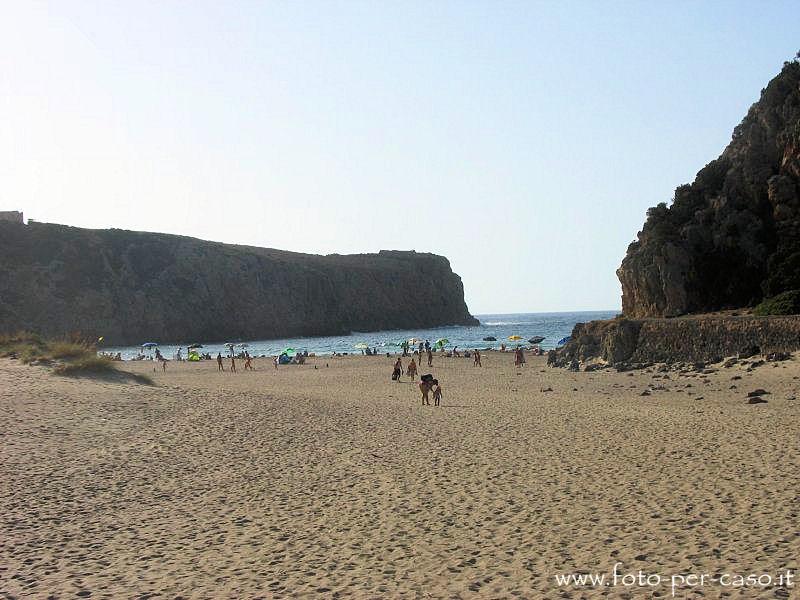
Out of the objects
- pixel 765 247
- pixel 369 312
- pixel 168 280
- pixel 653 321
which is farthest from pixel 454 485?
pixel 369 312

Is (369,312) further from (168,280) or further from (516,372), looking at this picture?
(516,372)

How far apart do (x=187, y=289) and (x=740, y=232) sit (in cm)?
8385

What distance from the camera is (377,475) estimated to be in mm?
10891

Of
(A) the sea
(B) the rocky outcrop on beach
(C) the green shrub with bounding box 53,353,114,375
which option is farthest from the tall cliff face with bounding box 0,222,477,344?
(B) the rocky outcrop on beach

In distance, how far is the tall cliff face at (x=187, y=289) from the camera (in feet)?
289

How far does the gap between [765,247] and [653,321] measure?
7430mm

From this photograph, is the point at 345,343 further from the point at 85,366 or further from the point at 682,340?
the point at 85,366

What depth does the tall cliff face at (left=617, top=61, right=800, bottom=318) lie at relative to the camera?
32.6 metres

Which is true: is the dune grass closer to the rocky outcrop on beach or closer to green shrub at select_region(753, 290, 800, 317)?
the rocky outcrop on beach

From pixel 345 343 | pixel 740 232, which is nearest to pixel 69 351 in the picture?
pixel 740 232

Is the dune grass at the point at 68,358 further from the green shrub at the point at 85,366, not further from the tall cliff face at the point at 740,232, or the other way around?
the tall cliff face at the point at 740,232

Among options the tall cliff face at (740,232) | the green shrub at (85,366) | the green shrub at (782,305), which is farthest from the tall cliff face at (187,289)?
the green shrub at (782,305)

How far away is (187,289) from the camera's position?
4087 inches

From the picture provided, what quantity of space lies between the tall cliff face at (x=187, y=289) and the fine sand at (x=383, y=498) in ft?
250
